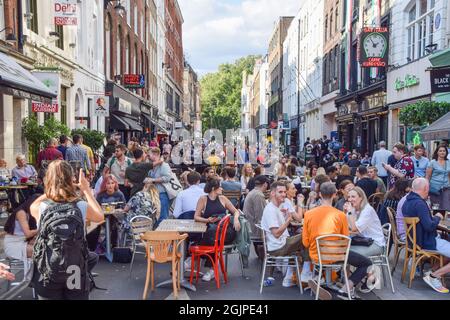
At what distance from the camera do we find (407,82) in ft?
65.6

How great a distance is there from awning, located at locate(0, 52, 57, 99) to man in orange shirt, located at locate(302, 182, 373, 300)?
729cm

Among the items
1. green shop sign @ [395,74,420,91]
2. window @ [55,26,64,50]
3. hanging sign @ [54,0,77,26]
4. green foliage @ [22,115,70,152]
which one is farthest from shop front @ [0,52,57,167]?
green shop sign @ [395,74,420,91]

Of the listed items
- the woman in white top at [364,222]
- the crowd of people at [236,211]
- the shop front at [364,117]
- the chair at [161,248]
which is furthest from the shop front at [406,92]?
the chair at [161,248]

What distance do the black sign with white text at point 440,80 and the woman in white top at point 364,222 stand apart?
7290 millimetres

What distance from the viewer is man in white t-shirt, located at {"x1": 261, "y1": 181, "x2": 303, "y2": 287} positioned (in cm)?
694

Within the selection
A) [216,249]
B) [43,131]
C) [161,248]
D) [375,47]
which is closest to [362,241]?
[216,249]

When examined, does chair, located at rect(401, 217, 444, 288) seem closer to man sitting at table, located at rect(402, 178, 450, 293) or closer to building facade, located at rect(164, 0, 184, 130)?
man sitting at table, located at rect(402, 178, 450, 293)

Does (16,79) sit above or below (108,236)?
Answer: above

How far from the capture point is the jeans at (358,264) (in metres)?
6.46

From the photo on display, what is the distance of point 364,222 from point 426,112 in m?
7.85

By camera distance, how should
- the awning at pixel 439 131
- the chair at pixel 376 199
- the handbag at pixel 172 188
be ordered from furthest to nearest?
the awning at pixel 439 131 → the chair at pixel 376 199 → the handbag at pixel 172 188

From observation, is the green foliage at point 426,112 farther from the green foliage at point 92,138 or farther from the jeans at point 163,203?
the green foliage at point 92,138

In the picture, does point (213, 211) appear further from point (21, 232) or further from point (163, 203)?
point (21, 232)
